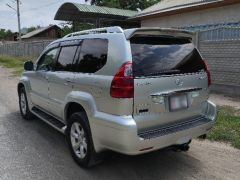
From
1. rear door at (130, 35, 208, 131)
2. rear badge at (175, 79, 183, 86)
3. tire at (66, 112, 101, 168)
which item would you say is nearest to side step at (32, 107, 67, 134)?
tire at (66, 112, 101, 168)

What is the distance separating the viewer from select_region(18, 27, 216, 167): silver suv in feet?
12.4

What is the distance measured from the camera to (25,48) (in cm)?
3325

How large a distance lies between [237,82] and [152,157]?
220 inches

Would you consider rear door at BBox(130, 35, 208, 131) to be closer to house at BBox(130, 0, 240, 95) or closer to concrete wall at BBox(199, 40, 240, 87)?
concrete wall at BBox(199, 40, 240, 87)

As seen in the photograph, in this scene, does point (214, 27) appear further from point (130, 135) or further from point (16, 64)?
point (16, 64)

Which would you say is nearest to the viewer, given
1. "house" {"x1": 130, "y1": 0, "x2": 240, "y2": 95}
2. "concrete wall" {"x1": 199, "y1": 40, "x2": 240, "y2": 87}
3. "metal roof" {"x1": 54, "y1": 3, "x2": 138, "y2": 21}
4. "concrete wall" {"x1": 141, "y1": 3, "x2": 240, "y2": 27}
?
"concrete wall" {"x1": 199, "y1": 40, "x2": 240, "y2": 87}

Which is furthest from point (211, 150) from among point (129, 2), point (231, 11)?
point (129, 2)

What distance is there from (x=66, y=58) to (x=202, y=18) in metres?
12.7

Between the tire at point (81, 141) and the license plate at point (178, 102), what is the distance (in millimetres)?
1110

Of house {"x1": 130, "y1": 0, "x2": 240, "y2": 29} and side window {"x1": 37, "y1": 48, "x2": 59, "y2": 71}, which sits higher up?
house {"x1": 130, "y1": 0, "x2": 240, "y2": 29}

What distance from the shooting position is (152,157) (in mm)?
4848

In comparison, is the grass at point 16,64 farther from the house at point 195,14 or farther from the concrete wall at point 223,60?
the concrete wall at point 223,60

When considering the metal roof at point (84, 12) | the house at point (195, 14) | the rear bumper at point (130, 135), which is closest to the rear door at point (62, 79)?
the rear bumper at point (130, 135)

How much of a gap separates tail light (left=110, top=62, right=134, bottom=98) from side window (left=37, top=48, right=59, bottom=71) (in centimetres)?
214
